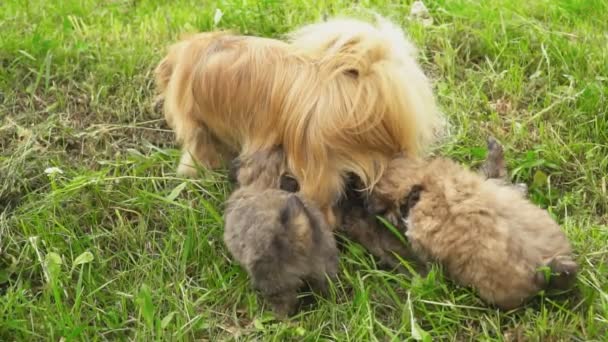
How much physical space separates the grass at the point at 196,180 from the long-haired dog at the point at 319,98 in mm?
331

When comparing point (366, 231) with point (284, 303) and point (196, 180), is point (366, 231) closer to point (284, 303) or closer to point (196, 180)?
point (284, 303)

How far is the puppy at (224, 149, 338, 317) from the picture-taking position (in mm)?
2650

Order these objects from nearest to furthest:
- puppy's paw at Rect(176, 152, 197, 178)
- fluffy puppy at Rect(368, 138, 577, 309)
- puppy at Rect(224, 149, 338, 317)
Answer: fluffy puppy at Rect(368, 138, 577, 309) → puppy at Rect(224, 149, 338, 317) → puppy's paw at Rect(176, 152, 197, 178)

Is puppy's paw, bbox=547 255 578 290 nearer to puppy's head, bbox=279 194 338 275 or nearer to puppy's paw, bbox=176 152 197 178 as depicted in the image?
puppy's head, bbox=279 194 338 275

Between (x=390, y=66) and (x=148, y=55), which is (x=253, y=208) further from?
(x=148, y=55)

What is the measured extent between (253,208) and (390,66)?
0.87m

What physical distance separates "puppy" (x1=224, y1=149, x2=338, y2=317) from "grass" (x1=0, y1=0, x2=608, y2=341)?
0.12 meters

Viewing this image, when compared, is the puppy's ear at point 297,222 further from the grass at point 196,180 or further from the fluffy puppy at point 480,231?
the fluffy puppy at point 480,231

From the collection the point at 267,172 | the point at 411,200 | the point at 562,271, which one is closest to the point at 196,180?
the point at 267,172

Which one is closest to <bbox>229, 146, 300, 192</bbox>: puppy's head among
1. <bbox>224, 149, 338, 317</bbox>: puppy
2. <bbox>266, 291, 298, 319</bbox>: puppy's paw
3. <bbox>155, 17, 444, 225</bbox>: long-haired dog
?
<bbox>155, 17, 444, 225</bbox>: long-haired dog

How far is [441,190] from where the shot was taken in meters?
2.78

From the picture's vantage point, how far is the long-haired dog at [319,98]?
2.97 metres

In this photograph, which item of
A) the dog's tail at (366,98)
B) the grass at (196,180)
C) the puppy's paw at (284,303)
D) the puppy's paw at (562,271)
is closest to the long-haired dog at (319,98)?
the dog's tail at (366,98)

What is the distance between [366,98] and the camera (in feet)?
9.80
